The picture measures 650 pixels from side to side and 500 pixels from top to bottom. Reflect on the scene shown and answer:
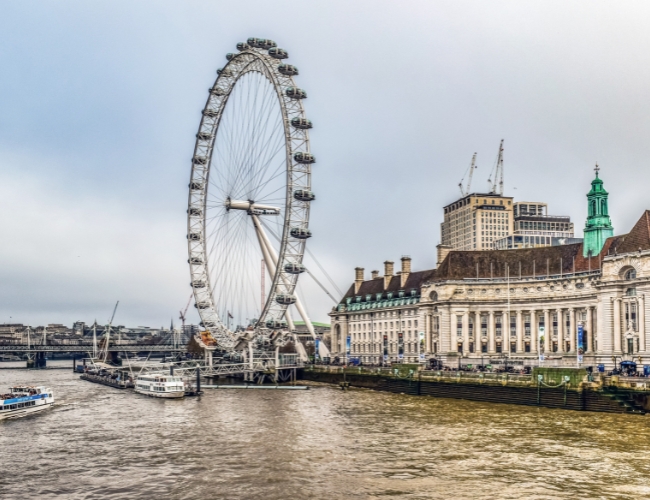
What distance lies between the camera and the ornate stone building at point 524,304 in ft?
275

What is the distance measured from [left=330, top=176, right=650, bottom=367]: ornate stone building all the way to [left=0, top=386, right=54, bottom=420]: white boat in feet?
152

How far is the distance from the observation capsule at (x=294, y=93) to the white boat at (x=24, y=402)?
38801 mm

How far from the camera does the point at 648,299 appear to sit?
79.7 meters

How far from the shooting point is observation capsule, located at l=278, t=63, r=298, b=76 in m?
84.9

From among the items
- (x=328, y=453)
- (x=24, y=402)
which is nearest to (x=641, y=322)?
(x=328, y=453)

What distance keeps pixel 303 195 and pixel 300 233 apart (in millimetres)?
4203

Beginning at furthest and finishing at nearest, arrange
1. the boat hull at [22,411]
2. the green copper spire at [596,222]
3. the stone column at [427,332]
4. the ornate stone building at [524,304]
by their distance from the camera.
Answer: the stone column at [427,332]
the green copper spire at [596,222]
the ornate stone building at [524,304]
the boat hull at [22,411]

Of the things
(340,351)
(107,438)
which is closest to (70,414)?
(107,438)

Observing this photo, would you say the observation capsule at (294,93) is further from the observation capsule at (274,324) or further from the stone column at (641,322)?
the stone column at (641,322)

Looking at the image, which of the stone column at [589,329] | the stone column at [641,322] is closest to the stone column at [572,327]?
the stone column at [589,329]

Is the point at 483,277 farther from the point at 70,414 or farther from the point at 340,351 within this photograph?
the point at 70,414

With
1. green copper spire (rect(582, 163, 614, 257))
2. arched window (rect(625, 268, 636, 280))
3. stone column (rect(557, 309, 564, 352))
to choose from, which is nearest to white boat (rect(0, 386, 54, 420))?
arched window (rect(625, 268, 636, 280))

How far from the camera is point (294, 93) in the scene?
8450cm

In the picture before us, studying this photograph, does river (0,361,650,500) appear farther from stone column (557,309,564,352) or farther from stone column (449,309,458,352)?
stone column (449,309,458,352)
